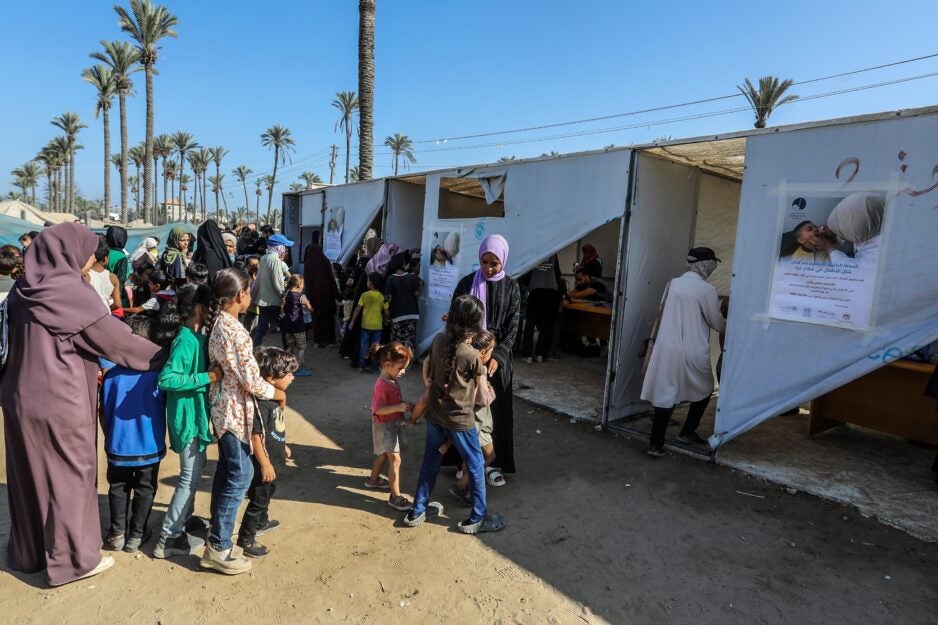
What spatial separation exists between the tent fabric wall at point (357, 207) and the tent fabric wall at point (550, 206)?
2316 mm

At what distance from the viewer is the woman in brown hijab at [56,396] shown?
2.48m

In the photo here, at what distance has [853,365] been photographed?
3699 mm

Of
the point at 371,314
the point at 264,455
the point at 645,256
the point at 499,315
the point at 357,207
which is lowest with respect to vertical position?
the point at 264,455

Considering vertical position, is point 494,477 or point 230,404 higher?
point 230,404

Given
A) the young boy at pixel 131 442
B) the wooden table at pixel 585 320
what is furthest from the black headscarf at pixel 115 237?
the wooden table at pixel 585 320

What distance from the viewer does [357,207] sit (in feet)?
30.7

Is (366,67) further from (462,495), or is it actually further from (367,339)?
(462,495)

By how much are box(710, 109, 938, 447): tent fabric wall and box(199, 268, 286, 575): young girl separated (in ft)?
11.4

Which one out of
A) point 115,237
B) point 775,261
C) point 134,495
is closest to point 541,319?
point 775,261

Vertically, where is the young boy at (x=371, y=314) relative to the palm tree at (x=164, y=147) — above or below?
below

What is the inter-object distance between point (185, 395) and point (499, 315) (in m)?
2.14

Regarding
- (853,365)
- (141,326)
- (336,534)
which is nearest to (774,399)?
(853,365)

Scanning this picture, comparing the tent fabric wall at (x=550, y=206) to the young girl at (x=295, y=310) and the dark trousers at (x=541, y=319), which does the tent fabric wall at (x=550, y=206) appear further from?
the young girl at (x=295, y=310)

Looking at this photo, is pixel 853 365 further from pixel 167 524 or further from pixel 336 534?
pixel 167 524
